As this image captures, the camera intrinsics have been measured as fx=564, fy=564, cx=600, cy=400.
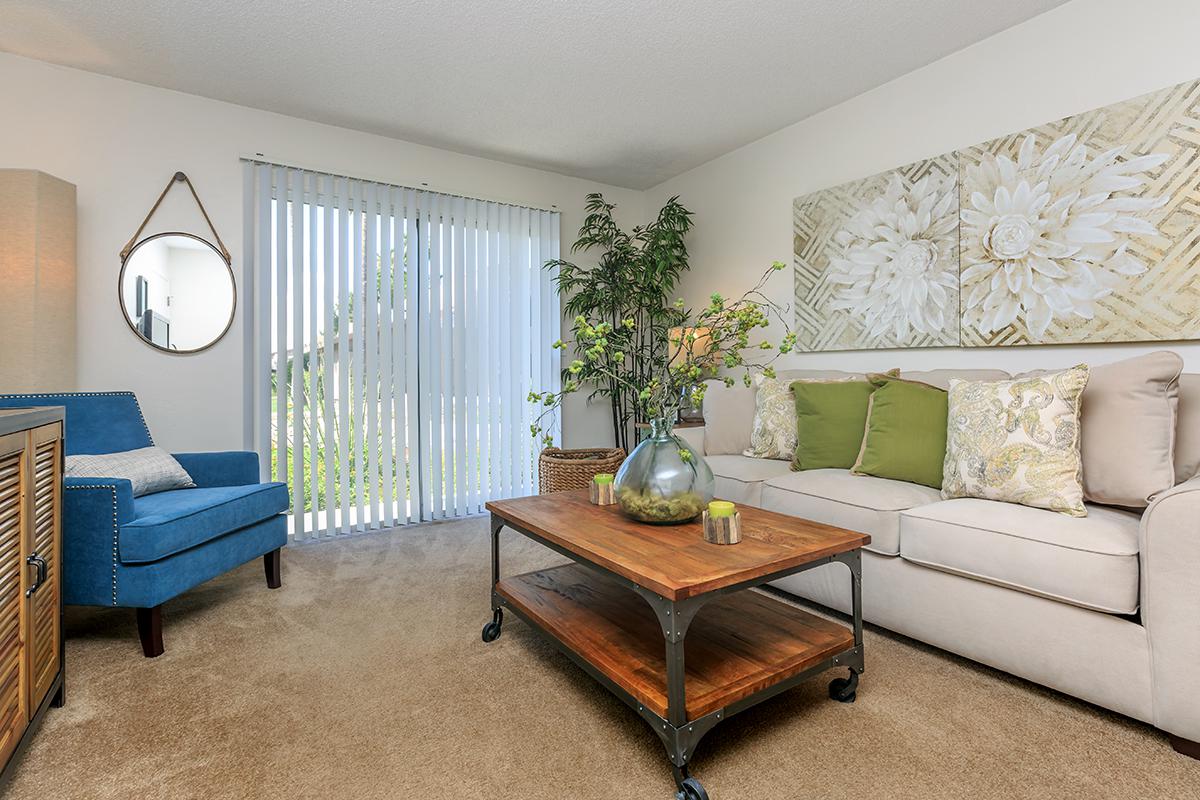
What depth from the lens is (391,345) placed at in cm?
361

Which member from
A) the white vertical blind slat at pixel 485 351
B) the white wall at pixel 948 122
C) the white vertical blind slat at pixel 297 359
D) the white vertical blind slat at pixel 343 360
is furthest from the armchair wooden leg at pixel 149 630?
the white wall at pixel 948 122

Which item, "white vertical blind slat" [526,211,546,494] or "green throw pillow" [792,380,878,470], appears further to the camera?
"white vertical blind slat" [526,211,546,494]

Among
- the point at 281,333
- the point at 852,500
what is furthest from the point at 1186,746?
the point at 281,333

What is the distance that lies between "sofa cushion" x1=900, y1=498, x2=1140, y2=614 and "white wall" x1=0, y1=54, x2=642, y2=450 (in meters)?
3.48

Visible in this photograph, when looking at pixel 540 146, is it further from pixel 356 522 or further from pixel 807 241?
pixel 356 522

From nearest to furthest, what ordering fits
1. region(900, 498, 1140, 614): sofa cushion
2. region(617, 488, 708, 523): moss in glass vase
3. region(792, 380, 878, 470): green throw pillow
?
region(900, 498, 1140, 614): sofa cushion
region(617, 488, 708, 523): moss in glass vase
region(792, 380, 878, 470): green throw pillow

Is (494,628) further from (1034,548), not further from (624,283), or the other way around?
(624,283)

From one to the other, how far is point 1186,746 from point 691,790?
1243mm

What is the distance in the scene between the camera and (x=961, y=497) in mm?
2021

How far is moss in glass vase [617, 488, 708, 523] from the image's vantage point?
5.67 ft

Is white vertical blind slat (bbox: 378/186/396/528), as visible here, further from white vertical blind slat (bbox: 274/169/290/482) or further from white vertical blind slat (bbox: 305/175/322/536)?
white vertical blind slat (bbox: 274/169/290/482)

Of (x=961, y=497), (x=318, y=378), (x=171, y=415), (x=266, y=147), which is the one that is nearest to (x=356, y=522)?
(x=318, y=378)

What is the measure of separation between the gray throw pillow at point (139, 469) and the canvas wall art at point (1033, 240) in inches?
133

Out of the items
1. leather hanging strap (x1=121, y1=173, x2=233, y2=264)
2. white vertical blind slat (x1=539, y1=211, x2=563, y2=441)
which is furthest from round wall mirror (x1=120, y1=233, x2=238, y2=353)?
white vertical blind slat (x1=539, y1=211, x2=563, y2=441)
